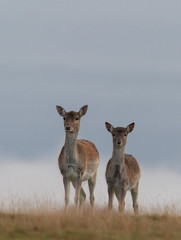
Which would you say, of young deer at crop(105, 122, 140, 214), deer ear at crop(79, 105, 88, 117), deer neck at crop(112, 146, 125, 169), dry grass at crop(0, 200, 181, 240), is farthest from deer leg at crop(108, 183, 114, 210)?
deer ear at crop(79, 105, 88, 117)

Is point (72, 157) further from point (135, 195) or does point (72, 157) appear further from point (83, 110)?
point (135, 195)

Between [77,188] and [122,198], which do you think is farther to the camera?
[77,188]

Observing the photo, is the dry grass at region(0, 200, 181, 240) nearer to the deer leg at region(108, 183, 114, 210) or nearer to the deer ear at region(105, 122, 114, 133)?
the deer leg at region(108, 183, 114, 210)

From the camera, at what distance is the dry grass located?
455 inches

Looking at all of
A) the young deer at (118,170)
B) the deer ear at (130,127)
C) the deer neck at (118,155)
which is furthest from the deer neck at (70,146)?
the deer ear at (130,127)

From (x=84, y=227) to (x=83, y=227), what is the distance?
0.02m

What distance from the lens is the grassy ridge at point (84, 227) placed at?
11555 mm

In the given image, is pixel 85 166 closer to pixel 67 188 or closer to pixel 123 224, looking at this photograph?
pixel 67 188

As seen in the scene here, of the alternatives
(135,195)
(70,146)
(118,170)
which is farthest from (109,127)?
(135,195)

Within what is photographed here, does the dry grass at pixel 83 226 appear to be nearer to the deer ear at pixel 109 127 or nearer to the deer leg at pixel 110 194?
the deer leg at pixel 110 194

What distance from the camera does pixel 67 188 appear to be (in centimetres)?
1669

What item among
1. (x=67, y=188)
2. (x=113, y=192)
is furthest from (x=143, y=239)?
(x=67, y=188)

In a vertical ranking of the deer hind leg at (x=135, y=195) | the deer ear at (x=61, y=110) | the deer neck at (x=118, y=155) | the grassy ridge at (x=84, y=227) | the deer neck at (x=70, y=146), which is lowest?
the grassy ridge at (x=84, y=227)

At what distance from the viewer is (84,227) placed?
12.4m
